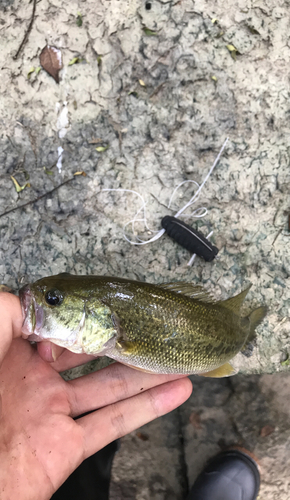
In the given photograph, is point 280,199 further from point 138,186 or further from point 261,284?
point 138,186

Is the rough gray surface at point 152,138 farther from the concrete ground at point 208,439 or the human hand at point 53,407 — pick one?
the human hand at point 53,407

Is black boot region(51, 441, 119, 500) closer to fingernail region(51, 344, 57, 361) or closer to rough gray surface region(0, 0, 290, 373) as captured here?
fingernail region(51, 344, 57, 361)

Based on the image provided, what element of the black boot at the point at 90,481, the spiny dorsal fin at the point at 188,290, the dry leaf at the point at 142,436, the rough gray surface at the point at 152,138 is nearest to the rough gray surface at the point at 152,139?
the rough gray surface at the point at 152,138

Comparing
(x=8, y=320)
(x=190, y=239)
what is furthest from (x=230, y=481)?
(x=8, y=320)

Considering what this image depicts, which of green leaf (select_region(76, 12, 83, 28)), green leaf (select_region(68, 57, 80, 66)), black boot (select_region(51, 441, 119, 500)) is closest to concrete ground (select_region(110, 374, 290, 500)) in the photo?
black boot (select_region(51, 441, 119, 500))

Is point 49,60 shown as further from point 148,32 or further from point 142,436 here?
point 142,436

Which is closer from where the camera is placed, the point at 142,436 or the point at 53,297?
the point at 53,297
